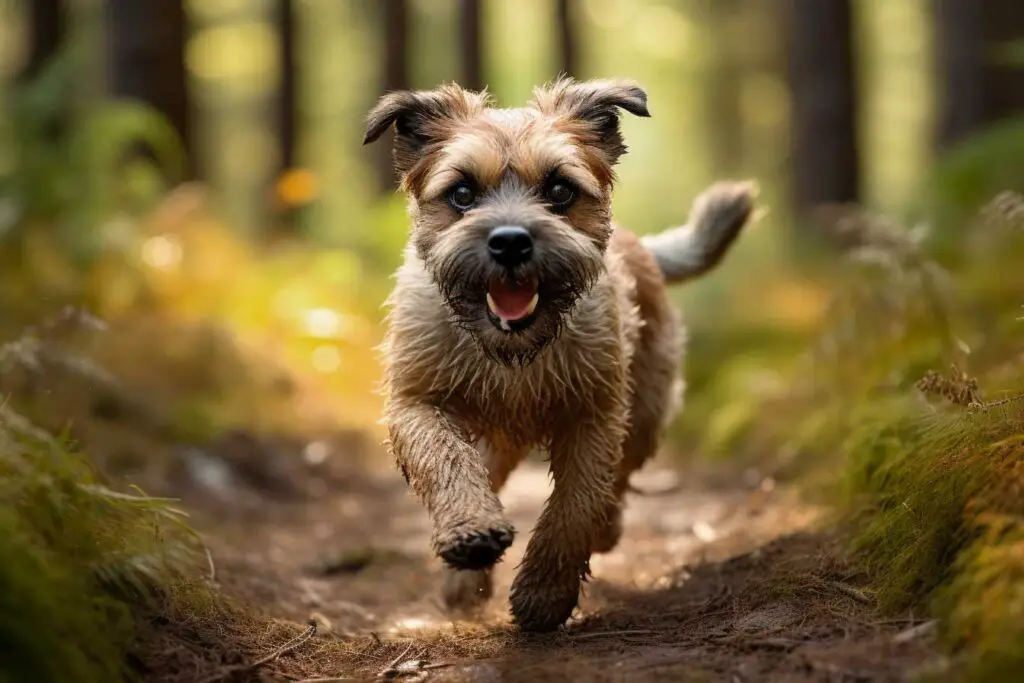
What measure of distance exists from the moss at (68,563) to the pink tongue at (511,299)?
1.56 m

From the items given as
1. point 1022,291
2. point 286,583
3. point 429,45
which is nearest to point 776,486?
point 1022,291

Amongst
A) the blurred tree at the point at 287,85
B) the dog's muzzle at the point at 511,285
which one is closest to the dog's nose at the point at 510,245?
the dog's muzzle at the point at 511,285

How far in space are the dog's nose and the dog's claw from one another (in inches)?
43.3

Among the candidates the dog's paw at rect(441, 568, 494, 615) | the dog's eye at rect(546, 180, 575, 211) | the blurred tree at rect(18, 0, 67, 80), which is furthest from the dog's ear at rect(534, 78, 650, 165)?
the blurred tree at rect(18, 0, 67, 80)

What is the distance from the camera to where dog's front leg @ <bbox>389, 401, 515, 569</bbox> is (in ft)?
12.7

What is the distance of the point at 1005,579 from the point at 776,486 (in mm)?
3840

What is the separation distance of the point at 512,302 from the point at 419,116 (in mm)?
1136

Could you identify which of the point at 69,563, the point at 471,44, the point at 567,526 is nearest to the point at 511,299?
the point at 567,526

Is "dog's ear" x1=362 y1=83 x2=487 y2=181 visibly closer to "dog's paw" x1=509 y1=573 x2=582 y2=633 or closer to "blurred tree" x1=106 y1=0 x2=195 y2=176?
"dog's paw" x1=509 y1=573 x2=582 y2=633

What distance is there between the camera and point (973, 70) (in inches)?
535

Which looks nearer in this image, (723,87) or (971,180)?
(971,180)

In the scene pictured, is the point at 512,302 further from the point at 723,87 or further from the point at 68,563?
the point at 723,87

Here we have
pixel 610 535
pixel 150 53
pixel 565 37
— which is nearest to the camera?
pixel 610 535

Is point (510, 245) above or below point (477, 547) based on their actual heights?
above
